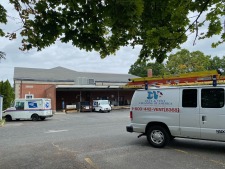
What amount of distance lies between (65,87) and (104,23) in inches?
1267

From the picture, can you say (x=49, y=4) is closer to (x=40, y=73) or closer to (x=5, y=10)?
(x=5, y=10)

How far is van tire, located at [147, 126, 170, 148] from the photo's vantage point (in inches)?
375

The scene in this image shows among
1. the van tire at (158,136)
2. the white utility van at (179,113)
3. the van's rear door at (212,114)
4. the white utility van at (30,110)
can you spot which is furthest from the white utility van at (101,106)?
the van's rear door at (212,114)

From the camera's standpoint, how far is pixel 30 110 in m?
25.2

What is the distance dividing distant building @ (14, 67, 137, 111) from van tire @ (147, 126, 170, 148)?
2927cm

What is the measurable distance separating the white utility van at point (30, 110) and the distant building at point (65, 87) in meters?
12.3

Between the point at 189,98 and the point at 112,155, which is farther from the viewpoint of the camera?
the point at 189,98

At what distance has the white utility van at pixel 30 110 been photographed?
82.1ft

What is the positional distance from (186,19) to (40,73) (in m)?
41.0

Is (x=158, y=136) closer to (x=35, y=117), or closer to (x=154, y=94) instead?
(x=154, y=94)

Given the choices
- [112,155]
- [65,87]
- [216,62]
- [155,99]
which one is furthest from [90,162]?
[216,62]

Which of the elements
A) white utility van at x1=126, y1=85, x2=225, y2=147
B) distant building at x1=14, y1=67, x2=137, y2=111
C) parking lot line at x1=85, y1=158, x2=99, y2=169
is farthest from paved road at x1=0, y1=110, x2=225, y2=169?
distant building at x1=14, y1=67, x2=137, y2=111

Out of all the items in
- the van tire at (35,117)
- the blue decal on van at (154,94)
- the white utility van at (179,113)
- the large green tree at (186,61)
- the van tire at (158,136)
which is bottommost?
the van tire at (35,117)

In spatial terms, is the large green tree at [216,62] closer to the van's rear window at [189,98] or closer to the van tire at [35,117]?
the van tire at [35,117]
